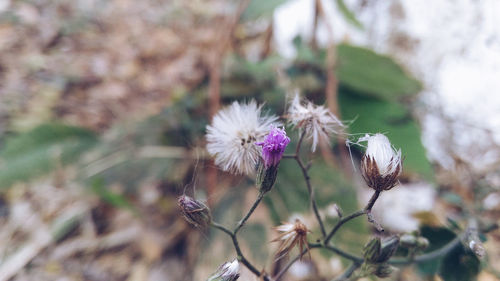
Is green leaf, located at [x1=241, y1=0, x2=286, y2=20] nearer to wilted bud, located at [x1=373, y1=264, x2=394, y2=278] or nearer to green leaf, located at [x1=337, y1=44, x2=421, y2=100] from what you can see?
green leaf, located at [x1=337, y1=44, x2=421, y2=100]

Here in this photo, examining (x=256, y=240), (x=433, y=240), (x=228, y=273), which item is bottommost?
(x=256, y=240)

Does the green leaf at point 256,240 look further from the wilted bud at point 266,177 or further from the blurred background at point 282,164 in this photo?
the wilted bud at point 266,177

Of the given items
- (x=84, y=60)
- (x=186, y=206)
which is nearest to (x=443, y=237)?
(x=186, y=206)

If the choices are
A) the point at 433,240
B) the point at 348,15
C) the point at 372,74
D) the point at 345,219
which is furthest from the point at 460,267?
the point at 348,15

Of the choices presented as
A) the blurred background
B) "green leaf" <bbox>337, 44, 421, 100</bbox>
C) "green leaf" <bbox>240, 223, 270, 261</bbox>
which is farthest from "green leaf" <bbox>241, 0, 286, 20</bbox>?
"green leaf" <bbox>240, 223, 270, 261</bbox>

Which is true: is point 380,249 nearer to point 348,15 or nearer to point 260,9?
point 260,9

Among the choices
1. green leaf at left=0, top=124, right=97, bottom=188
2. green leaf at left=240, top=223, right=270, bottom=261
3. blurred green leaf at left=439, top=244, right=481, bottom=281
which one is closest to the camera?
blurred green leaf at left=439, top=244, right=481, bottom=281

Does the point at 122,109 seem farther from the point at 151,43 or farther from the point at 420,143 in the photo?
the point at 420,143
